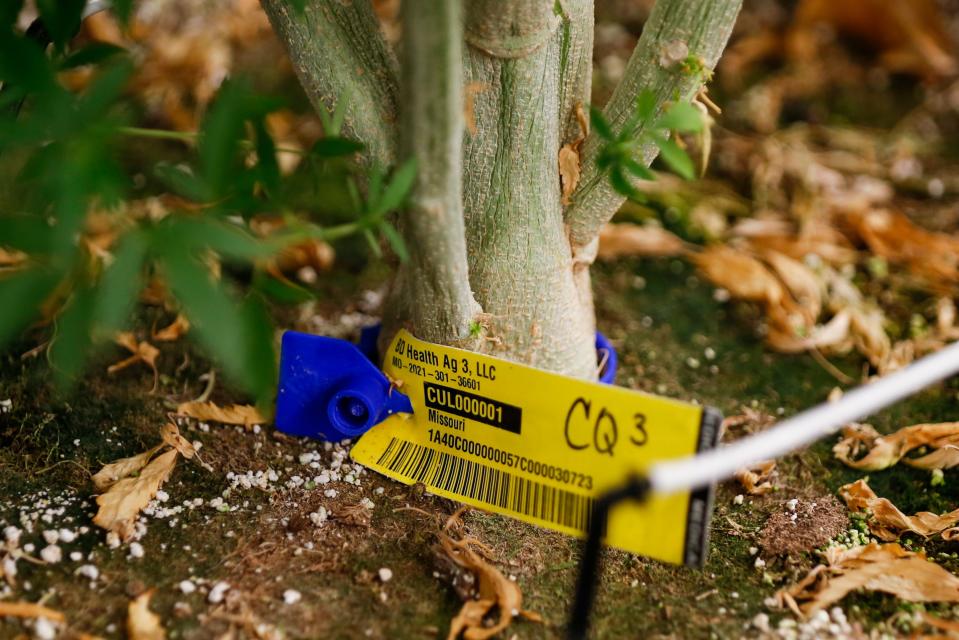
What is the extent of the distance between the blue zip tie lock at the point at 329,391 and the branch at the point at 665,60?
404mm

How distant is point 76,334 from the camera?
0.73 metres

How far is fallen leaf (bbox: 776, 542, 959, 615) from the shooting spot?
3.29 feet

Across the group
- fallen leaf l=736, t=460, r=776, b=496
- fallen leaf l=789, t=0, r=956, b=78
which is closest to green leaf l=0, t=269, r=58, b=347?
fallen leaf l=736, t=460, r=776, b=496

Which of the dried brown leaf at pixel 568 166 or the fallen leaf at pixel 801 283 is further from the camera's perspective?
the fallen leaf at pixel 801 283

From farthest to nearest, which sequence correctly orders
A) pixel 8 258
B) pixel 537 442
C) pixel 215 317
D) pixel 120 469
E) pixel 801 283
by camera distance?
pixel 801 283 → pixel 8 258 → pixel 120 469 → pixel 537 442 → pixel 215 317

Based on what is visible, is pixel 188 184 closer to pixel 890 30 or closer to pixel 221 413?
pixel 221 413

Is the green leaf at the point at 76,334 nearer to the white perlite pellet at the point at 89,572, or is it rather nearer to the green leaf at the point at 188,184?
the green leaf at the point at 188,184

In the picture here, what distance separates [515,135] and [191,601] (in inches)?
27.8

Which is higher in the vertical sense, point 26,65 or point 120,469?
point 26,65

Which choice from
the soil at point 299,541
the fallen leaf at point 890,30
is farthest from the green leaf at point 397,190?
the fallen leaf at point 890,30

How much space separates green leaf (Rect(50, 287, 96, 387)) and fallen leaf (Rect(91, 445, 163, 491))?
1.33ft

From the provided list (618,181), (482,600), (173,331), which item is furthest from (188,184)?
(173,331)

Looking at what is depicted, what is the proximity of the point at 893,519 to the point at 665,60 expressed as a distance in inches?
27.4

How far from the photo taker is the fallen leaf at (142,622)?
901 mm
